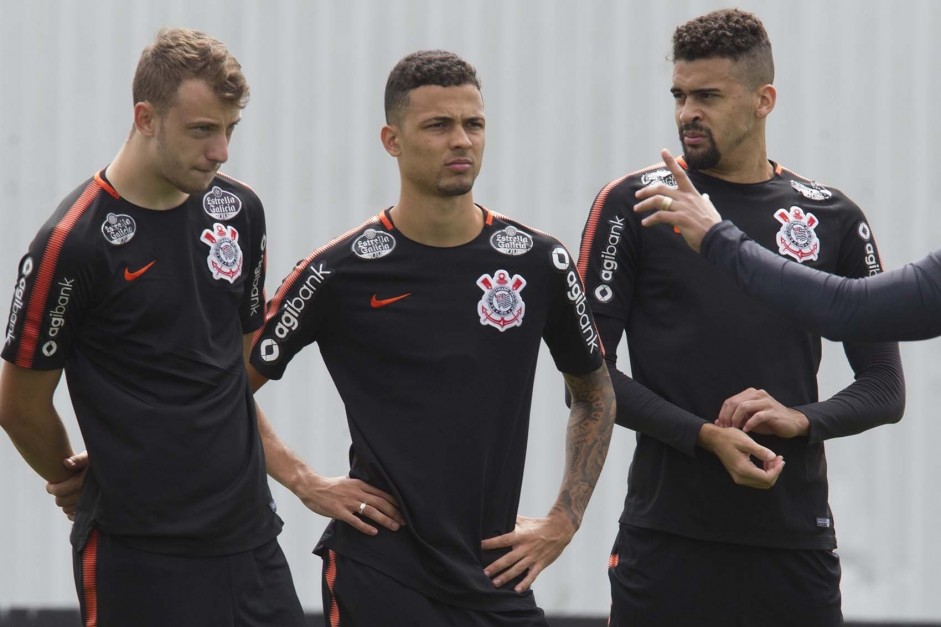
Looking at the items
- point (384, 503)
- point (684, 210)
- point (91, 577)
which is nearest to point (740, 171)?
point (684, 210)

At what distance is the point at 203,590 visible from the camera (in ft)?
10.6

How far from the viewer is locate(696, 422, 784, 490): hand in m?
3.42

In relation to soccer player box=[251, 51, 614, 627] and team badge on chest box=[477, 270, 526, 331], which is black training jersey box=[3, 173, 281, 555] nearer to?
soccer player box=[251, 51, 614, 627]

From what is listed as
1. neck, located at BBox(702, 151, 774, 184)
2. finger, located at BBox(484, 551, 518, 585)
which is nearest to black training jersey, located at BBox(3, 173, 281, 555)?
finger, located at BBox(484, 551, 518, 585)

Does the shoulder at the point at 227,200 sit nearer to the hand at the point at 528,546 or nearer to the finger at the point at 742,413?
the hand at the point at 528,546

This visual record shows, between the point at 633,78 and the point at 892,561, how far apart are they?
2.03 m

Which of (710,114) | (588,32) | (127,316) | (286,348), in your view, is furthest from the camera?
(588,32)

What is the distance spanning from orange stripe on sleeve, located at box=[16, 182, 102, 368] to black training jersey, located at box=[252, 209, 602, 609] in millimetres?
520

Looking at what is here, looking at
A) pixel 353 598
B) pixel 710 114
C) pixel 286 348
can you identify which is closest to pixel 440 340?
pixel 286 348

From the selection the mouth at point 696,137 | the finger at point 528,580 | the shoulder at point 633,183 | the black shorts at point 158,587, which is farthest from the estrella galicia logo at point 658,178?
the black shorts at point 158,587

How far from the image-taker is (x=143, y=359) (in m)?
3.13

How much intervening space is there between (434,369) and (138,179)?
79 cm

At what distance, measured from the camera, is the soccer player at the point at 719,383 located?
11.8 feet

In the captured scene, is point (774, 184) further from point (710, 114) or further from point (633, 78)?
point (633, 78)
